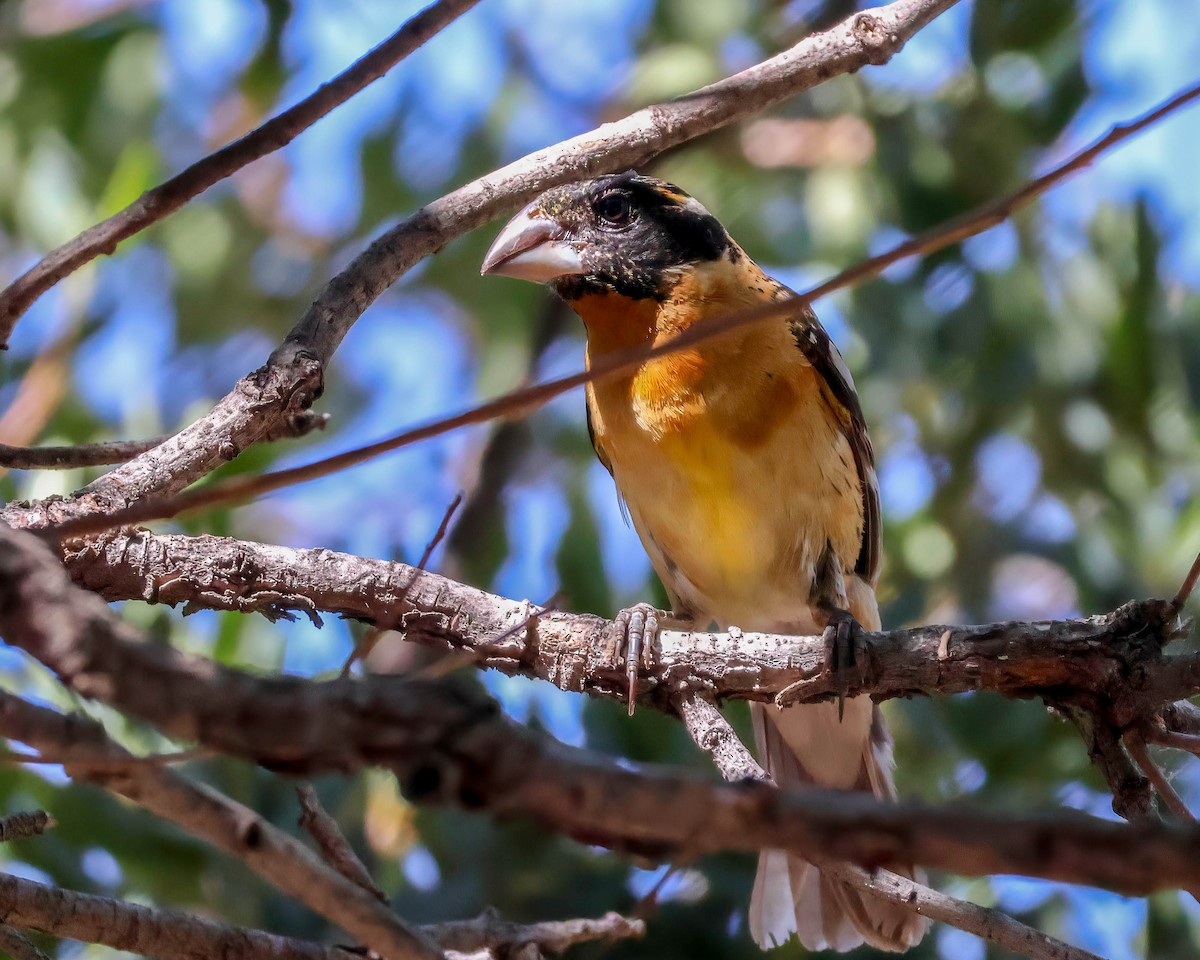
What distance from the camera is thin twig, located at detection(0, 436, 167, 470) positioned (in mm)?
2598

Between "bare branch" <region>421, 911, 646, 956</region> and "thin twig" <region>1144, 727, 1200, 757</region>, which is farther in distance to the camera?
"bare branch" <region>421, 911, 646, 956</region>

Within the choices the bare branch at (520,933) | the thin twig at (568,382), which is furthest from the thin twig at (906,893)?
the thin twig at (568,382)

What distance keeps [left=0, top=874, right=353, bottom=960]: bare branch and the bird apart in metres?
1.91

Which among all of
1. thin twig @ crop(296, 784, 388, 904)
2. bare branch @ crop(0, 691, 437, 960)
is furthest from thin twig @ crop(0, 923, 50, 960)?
bare branch @ crop(0, 691, 437, 960)

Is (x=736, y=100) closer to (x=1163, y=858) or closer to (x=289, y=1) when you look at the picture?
(x=289, y=1)

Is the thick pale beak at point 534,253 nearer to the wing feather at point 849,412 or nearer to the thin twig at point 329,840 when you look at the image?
the wing feather at point 849,412

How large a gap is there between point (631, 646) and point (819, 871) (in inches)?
61.2

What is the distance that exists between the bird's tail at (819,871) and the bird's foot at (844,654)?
25.8 inches

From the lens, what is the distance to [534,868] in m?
4.39

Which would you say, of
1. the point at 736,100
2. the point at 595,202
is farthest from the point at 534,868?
the point at 736,100

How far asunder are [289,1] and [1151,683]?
9.93 feet

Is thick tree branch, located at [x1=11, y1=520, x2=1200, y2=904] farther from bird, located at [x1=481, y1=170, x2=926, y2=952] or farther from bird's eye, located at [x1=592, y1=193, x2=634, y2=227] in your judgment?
bird's eye, located at [x1=592, y1=193, x2=634, y2=227]

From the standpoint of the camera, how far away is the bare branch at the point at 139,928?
2303 mm

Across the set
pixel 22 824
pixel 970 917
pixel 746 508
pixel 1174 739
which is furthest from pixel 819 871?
pixel 22 824
